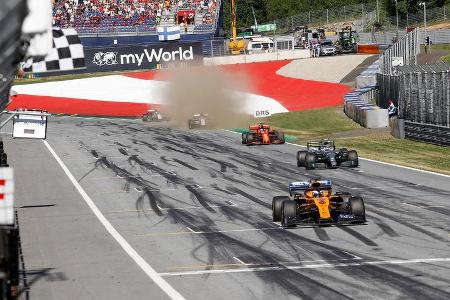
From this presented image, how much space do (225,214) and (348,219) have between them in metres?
4.06

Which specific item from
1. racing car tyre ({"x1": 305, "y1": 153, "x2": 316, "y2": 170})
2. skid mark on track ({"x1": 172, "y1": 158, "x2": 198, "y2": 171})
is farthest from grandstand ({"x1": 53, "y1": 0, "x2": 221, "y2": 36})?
racing car tyre ({"x1": 305, "y1": 153, "x2": 316, "y2": 170})

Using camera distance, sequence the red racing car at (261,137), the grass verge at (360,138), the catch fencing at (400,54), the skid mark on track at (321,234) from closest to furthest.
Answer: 1. the skid mark on track at (321,234)
2. the grass verge at (360,138)
3. the red racing car at (261,137)
4. the catch fencing at (400,54)

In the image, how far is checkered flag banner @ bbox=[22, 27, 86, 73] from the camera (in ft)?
35.7

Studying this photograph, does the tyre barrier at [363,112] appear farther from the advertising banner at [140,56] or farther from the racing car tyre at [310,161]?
the advertising banner at [140,56]

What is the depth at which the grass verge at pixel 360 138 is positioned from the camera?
1371 inches

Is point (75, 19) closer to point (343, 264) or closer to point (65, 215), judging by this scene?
point (65, 215)

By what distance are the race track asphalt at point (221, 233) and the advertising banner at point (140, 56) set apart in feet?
100

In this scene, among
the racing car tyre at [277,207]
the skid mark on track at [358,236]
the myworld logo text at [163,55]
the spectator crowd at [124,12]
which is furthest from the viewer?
the spectator crowd at [124,12]

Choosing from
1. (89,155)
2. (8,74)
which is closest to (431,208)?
(8,74)

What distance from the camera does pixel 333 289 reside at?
14.8m

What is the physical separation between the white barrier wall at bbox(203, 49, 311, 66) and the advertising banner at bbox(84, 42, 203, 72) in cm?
147

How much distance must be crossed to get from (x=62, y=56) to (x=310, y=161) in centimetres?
2193

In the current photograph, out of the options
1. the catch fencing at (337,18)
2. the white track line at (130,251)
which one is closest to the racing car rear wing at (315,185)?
the white track line at (130,251)

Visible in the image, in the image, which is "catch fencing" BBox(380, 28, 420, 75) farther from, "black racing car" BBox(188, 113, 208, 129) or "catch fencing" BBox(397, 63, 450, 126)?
"catch fencing" BBox(397, 63, 450, 126)
